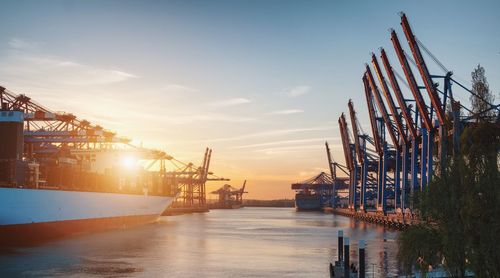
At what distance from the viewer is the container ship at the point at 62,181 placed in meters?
51.5

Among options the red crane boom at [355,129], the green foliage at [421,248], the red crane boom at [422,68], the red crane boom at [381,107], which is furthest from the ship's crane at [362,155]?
the green foliage at [421,248]

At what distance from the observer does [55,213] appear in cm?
5681

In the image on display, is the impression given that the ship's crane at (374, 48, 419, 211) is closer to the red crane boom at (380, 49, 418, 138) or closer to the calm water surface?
the red crane boom at (380, 49, 418, 138)

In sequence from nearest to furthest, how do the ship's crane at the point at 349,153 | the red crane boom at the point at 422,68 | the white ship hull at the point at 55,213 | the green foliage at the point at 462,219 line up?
the green foliage at the point at 462,219 < the white ship hull at the point at 55,213 < the red crane boom at the point at 422,68 < the ship's crane at the point at 349,153

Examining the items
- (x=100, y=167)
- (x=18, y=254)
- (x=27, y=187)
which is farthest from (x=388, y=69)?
(x=18, y=254)

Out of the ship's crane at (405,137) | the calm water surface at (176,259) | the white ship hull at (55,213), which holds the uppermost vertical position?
the ship's crane at (405,137)

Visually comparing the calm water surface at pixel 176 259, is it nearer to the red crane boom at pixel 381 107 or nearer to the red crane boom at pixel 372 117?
the red crane boom at pixel 381 107

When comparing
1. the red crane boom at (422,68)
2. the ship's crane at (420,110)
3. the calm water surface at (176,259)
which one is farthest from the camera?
the ship's crane at (420,110)

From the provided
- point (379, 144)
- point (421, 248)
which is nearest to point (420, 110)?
point (379, 144)

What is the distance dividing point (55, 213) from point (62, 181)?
7648 mm

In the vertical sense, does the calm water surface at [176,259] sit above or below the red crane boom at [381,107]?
below

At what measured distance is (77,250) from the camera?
1718 inches

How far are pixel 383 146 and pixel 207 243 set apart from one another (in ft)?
185

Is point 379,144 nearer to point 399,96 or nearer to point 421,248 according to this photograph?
point 399,96
